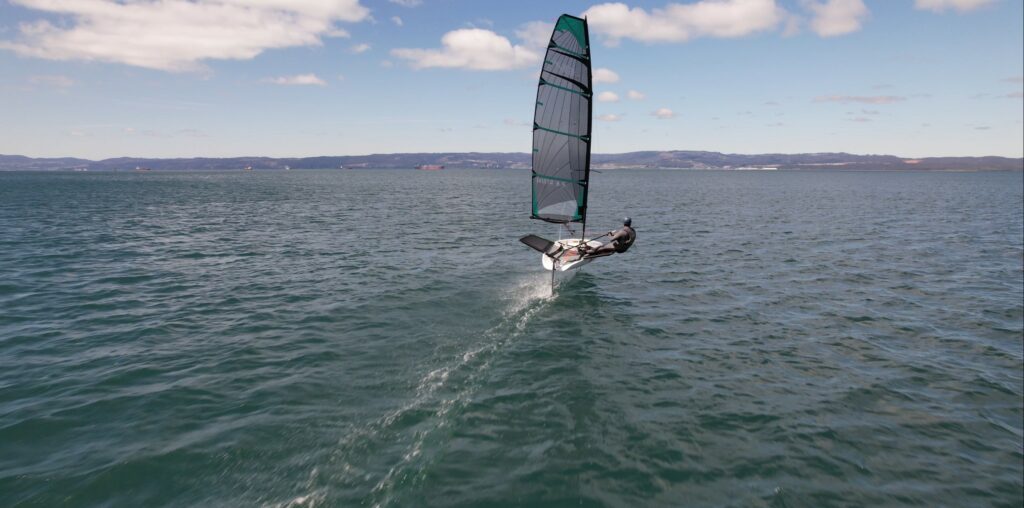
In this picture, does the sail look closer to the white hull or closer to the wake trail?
the white hull

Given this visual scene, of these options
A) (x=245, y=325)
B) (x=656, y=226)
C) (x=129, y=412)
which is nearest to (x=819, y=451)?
(x=129, y=412)

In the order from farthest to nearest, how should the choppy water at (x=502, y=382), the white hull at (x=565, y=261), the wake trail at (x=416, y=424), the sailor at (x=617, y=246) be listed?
the white hull at (x=565, y=261), the sailor at (x=617, y=246), the choppy water at (x=502, y=382), the wake trail at (x=416, y=424)

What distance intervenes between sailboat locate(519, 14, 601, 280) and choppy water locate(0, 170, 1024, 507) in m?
3.11

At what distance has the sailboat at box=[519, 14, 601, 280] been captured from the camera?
85.8 ft

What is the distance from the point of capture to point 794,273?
1294 inches

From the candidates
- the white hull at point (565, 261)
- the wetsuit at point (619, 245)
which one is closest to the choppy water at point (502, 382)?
the white hull at point (565, 261)

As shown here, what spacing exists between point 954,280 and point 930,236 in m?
24.3

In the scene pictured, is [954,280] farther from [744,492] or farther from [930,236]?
[744,492]

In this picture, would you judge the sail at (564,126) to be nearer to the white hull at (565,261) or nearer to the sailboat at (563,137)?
Result: the sailboat at (563,137)

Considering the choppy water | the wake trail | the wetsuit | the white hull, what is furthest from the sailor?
the wake trail

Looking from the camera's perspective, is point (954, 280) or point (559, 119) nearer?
point (559, 119)

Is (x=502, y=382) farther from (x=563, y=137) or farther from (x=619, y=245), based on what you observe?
(x=563, y=137)

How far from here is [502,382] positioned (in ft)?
53.6

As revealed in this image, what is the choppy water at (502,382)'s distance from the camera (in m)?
11.4
